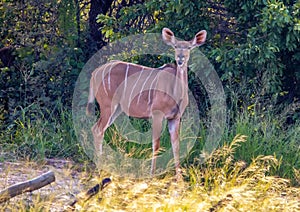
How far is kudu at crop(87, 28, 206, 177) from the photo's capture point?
5.88 meters

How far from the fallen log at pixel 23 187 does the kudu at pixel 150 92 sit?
1.68m

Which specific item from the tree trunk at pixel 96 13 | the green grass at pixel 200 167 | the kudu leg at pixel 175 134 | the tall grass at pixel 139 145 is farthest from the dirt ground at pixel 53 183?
the tree trunk at pixel 96 13

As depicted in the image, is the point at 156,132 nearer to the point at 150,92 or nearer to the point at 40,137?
the point at 150,92

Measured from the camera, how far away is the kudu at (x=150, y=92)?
19.3 ft

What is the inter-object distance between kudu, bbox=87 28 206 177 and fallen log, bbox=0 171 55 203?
1676 mm

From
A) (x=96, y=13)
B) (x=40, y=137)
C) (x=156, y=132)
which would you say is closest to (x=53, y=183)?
(x=156, y=132)

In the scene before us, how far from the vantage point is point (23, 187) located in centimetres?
403

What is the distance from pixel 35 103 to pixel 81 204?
3.87 meters

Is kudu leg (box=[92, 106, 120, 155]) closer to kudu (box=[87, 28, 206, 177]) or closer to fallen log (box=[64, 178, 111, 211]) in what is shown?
kudu (box=[87, 28, 206, 177])

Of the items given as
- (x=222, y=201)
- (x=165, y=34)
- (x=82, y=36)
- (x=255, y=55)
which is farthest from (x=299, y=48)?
(x=222, y=201)

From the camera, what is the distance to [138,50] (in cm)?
762

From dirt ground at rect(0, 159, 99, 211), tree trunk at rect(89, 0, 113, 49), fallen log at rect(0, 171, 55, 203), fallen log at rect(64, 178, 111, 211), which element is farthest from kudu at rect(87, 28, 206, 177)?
tree trunk at rect(89, 0, 113, 49)

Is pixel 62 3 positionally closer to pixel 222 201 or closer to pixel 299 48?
pixel 299 48

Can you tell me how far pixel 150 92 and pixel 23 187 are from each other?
2.41 meters
